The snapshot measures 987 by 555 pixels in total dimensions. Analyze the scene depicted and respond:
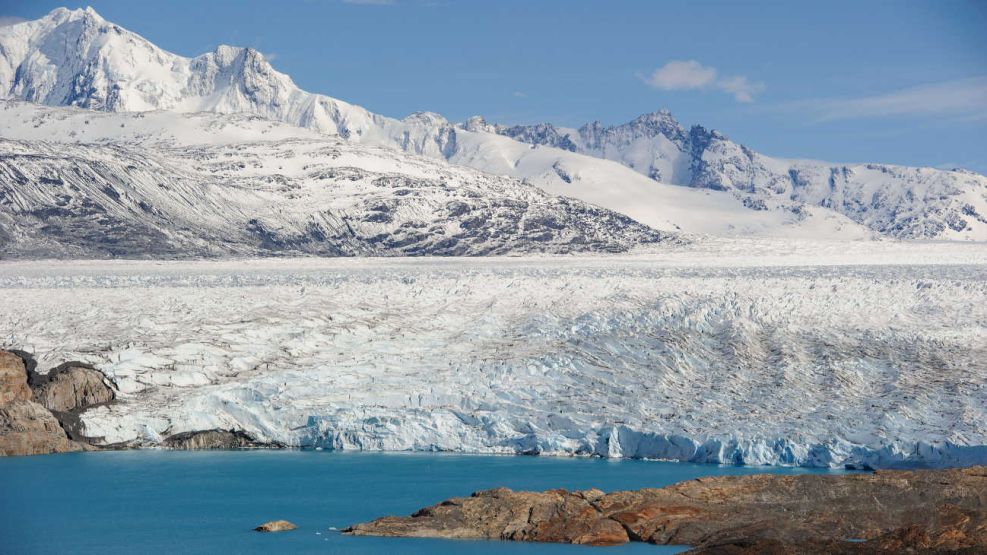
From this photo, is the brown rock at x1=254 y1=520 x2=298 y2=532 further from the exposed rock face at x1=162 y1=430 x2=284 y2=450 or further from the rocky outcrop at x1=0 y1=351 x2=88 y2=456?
the rocky outcrop at x1=0 y1=351 x2=88 y2=456

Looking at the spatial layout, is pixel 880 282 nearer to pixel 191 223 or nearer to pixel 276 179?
pixel 191 223

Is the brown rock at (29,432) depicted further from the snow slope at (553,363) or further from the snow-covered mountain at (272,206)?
the snow-covered mountain at (272,206)

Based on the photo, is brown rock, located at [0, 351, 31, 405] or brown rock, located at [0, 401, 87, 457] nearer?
brown rock, located at [0, 401, 87, 457]

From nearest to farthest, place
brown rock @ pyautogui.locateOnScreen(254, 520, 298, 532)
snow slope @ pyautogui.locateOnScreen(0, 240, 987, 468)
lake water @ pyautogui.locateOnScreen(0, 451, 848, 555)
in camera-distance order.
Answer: lake water @ pyautogui.locateOnScreen(0, 451, 848, 555) → brown rock @ pyautogui.locateOnScreen(254, 520, 298, 532) → snow slope @ pyautogui.locateOnScreen(0, 240, 987, 468)

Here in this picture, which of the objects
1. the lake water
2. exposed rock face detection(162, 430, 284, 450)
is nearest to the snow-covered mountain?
exposed rock face detection(162, 430, 284, 450)

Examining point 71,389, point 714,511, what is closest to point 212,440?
point 71,389

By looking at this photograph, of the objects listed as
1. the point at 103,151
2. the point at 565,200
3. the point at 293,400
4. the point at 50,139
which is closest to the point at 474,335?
the point at 293,400
